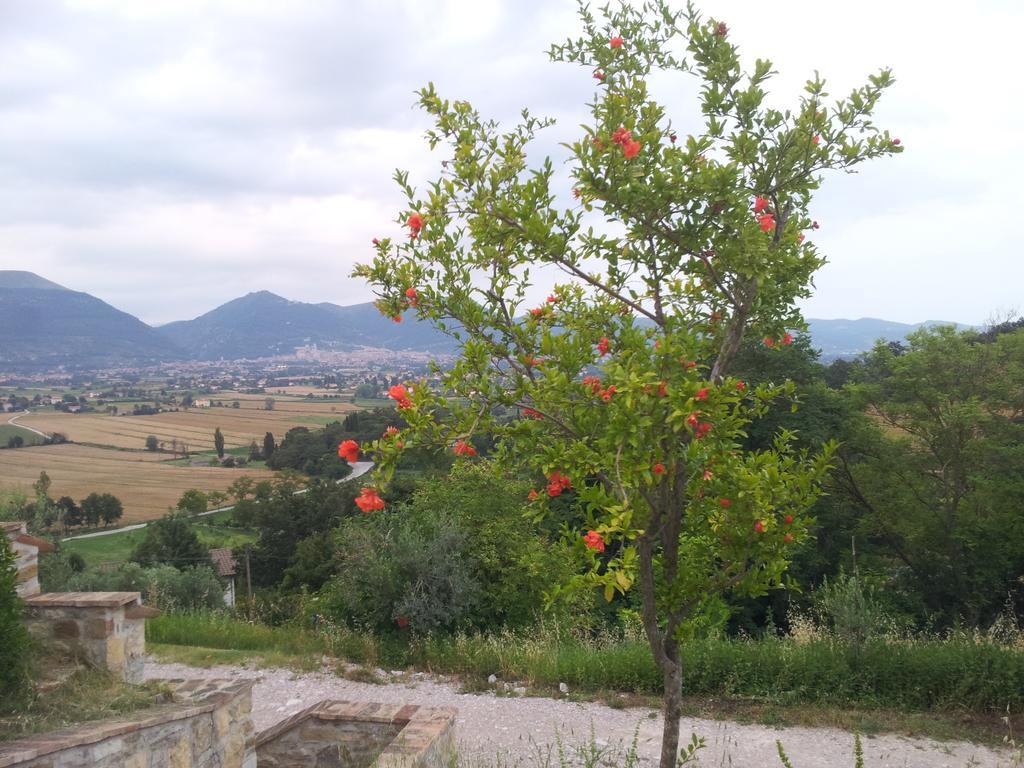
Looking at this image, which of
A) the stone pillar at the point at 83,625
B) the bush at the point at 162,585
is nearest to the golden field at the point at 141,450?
the bush at the point at 162,585

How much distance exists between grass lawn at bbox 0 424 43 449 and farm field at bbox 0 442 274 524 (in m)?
0.99

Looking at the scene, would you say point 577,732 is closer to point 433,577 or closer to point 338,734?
point 338,734

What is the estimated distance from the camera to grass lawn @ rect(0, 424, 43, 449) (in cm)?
3717

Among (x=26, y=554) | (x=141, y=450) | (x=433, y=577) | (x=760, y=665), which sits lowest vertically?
(x=141, y=450)

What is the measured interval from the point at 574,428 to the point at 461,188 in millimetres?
1482

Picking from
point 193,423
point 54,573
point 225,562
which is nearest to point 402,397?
point 54,573

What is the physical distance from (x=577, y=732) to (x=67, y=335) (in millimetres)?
141894

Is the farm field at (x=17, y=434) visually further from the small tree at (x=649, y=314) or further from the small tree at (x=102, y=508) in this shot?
the small tree at (x=649, y=314)

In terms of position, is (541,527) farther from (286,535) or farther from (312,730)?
(286,535)

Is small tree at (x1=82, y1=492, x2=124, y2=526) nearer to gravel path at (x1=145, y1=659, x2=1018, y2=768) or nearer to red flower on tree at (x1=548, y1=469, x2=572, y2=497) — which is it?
gravel path at (x1=145, y1=659, x2=1018, y2=768)

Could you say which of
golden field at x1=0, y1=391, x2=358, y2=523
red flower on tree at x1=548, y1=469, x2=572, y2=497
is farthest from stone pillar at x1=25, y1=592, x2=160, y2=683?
golden field at x1=0, y1=391, x2=358, y2=523

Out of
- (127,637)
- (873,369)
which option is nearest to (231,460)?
(873,369)

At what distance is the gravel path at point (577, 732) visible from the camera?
5.52 metres

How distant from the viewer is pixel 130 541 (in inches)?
1110
